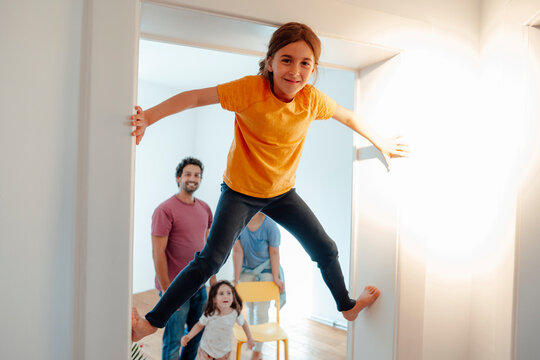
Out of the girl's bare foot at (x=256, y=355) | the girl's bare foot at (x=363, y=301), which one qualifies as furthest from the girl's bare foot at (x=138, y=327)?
the girl's bare foot at (x=256, y=355)

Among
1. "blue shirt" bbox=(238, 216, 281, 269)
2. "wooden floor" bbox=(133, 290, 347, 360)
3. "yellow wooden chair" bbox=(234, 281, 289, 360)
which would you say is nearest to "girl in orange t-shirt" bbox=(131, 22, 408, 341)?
"yellow wooden chair" bbox=(234, 281, 289, 360)

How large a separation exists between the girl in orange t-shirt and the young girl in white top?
3.36 feet

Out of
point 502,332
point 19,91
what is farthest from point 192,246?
point 502,332

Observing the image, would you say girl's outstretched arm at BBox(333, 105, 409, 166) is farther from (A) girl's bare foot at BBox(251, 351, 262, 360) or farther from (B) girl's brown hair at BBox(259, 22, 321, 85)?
(A) girl's bare foot at BBox(251, 351, 262, 360)

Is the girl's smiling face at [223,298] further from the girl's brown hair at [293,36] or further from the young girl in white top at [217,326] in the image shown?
the girl's brown hair at [293,36]

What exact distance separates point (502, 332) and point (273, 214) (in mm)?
1231

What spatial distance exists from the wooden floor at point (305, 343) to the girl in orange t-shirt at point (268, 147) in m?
1.90

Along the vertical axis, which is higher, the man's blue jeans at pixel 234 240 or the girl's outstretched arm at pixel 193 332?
the man's blue jeans at pixel 234 240

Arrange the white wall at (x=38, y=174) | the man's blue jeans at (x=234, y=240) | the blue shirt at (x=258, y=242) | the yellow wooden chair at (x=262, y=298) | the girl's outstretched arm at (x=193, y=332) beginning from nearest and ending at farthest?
the white wall at (x=38, y=174)
the man's blue jeans at (x=234, y=240)
the girl's outstretched arm at (x=193, y=332)
the yellow wooden chair at (x=262, y=298)
the blue shirt at (x=258, y=242)

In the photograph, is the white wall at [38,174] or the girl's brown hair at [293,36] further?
the girl's brown hair at [293,36]

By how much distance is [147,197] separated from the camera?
18.0 ft

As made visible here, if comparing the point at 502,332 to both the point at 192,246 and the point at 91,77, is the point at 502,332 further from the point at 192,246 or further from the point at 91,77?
the point at 91,77

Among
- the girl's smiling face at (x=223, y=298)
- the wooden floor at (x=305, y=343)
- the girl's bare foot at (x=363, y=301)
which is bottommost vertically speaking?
the wooden floor at (x=305, y=343)

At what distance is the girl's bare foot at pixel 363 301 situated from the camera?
1861mm
